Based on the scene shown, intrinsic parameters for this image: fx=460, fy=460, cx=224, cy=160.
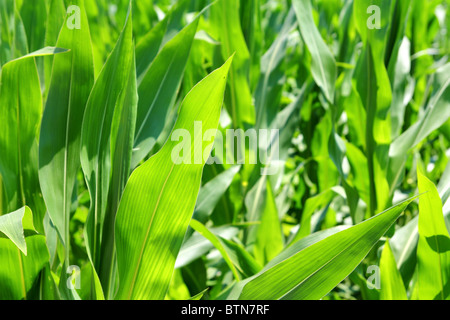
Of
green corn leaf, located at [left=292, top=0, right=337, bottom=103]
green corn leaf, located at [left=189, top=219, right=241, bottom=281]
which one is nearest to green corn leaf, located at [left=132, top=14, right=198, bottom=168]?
green corn leaf, located at [left=189, top=219, right=241, bottom=281]

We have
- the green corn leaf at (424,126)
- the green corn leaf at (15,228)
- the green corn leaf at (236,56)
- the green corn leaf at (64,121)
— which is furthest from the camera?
the green corn leaf at (236,56)

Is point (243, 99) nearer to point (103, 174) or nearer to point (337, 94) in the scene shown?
point (337, 94)

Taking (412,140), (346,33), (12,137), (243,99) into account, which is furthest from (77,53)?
(346,33)

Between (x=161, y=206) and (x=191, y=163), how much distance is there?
0.05 m

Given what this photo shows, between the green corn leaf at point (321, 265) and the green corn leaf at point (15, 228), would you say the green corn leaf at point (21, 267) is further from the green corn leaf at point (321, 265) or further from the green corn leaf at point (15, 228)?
the green corn leaf at point (321, 265)

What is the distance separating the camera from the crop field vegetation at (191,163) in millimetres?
435

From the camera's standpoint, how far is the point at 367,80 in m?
0.69

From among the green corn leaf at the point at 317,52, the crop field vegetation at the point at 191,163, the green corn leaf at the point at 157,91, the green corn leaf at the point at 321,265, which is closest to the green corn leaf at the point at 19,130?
the crop field vegetation at the point at 191,163

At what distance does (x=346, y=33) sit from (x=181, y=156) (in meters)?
0.63

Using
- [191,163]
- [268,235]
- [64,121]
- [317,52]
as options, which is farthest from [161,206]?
[317,52]

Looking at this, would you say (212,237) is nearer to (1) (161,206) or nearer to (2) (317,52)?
(1) (161,206)

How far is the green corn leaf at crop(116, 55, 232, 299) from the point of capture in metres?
0.41

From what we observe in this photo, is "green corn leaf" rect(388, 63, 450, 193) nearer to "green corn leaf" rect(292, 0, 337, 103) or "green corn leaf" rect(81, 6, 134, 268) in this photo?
"green corn leaf" rect(292, 0, 337, 103)

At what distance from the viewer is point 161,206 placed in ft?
1.43
